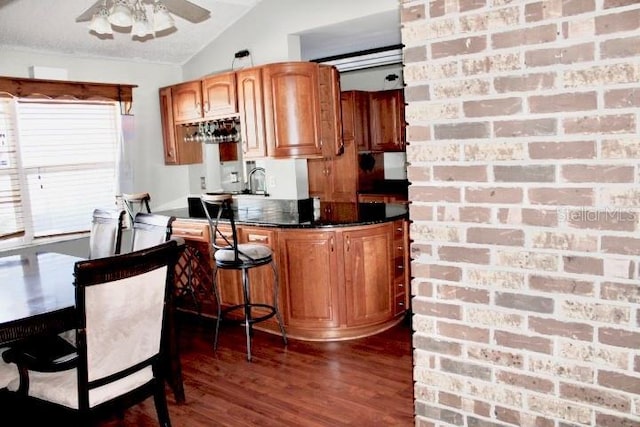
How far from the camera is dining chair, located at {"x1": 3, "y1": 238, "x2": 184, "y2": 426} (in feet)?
6.84

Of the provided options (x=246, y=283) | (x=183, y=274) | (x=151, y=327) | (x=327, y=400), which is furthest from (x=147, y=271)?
(x=183, y=274)

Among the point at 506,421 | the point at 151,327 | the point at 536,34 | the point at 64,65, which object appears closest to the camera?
the point at 536,34

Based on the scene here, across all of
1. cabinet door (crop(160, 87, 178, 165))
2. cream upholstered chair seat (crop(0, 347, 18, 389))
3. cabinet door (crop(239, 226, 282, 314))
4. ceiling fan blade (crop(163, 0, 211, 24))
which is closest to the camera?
cream upholstered chair seat (crop(0, 347, 18, 389))

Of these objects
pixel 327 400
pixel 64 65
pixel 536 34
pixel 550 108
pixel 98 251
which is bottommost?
pixel 327 400

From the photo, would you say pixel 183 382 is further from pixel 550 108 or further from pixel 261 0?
pixel 261 0

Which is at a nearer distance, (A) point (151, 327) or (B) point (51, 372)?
(B) point (51, 372)

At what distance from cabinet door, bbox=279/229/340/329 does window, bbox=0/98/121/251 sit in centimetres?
214

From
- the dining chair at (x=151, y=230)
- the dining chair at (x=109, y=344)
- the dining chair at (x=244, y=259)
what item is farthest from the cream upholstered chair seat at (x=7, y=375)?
the dining chair at (x=244, y=259)

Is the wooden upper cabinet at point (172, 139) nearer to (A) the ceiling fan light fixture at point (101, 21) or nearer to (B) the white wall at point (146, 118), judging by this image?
(B) the white wall at point (146, 118)

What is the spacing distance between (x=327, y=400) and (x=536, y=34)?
90.0 inches

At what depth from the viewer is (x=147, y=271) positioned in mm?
2250

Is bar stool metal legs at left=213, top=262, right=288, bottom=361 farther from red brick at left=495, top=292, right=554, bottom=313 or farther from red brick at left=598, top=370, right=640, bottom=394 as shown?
red brick at left=598, top=370, right=640, bottom=394

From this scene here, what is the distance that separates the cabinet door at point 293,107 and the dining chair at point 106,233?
4.55ft

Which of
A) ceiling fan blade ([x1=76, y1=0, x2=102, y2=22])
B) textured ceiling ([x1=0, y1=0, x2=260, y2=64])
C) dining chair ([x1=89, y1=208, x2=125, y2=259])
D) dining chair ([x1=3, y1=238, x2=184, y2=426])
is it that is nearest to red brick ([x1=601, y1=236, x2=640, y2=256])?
dining chair ([x1=3, y1=238, x2=184, y2=426])
